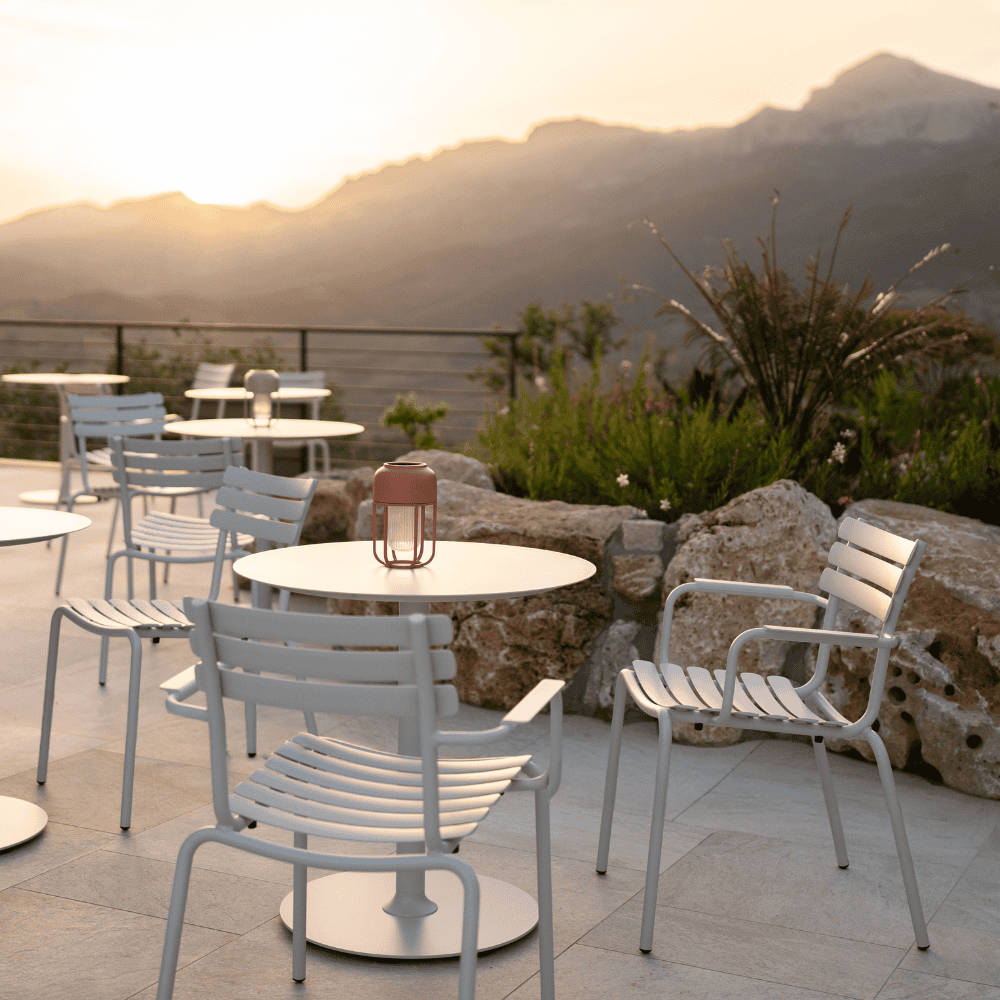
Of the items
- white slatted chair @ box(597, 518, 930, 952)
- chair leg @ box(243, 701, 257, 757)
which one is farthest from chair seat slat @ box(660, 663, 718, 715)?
chair leg @ box(243, 701, 257, 757)

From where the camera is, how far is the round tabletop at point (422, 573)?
201 cm

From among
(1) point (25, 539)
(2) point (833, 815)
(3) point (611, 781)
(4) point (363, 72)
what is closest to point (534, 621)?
(3) point (611, 781)

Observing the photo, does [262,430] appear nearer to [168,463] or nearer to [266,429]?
[266,429]

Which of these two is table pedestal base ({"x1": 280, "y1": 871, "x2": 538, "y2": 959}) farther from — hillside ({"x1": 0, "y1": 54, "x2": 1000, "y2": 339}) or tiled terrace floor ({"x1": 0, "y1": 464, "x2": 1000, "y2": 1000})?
hillside ({"x1": 0, "y1": 54, "x2": 1000, "y2": 339})

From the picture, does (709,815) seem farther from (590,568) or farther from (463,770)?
(463,770)

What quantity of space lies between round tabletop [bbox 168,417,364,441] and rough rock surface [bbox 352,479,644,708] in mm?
1309

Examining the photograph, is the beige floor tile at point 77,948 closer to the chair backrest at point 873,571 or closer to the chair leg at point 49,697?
the chair leg at point 49,697

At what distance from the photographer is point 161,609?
2.96 meters

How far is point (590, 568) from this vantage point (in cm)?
231

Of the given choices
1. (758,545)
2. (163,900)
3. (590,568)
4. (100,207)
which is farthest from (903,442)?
(100,207)

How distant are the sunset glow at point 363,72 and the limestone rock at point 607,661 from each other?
12.0 m

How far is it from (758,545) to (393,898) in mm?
1605

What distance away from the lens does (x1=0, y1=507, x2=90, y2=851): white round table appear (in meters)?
2.54

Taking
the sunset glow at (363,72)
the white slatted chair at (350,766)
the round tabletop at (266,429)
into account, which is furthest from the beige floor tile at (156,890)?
the sunset glow at (363,72)
